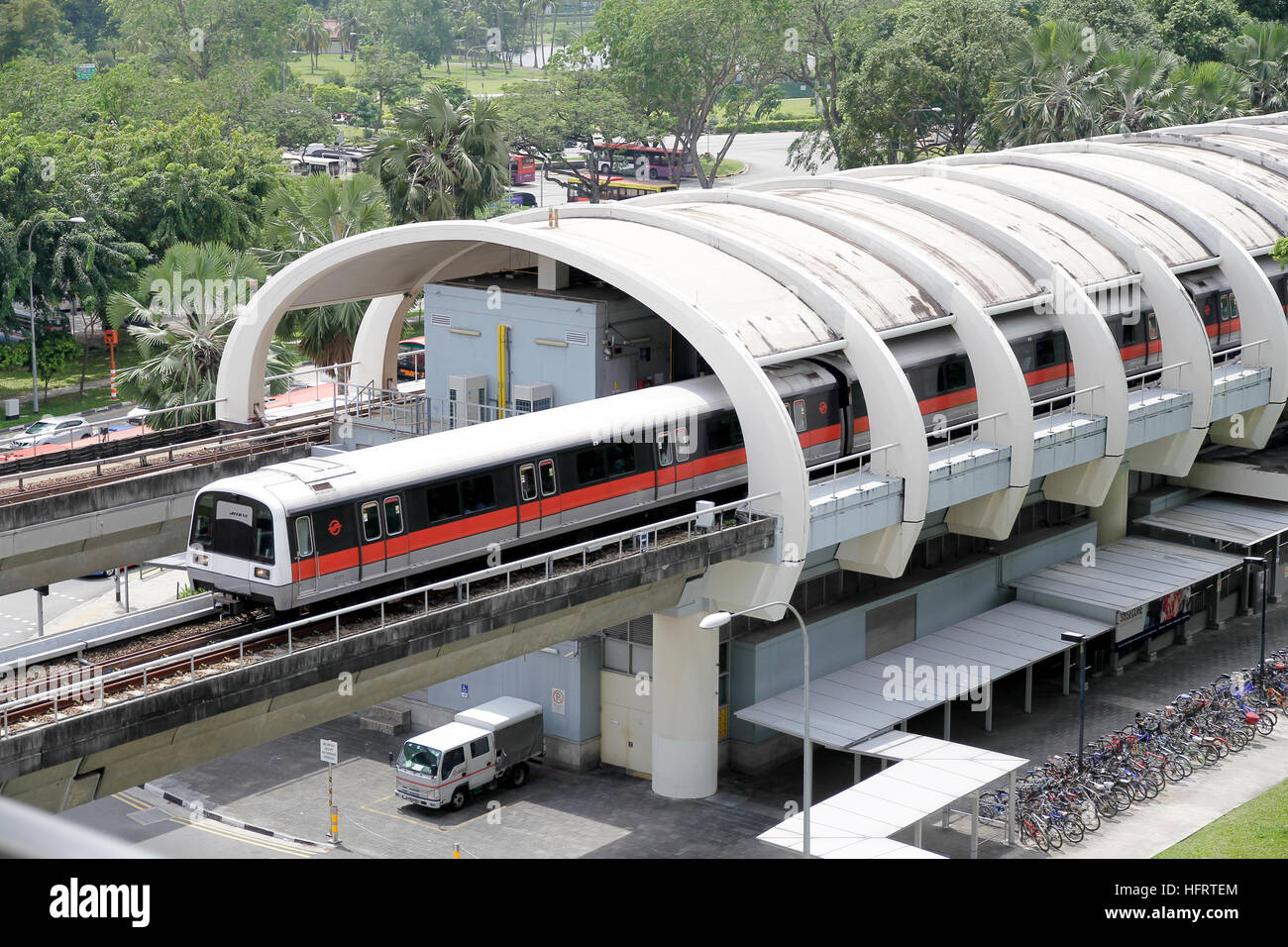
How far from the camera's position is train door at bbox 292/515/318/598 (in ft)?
97.4

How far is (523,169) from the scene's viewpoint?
478ft

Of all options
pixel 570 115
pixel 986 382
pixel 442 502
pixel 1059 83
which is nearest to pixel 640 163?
pixel 570 115

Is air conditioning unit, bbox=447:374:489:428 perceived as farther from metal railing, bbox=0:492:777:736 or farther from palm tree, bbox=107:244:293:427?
palm tree, bbox=107:244:293:427

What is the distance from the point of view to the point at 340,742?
1656 inches

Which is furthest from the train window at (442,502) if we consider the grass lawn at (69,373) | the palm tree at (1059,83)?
the grass lawn at (69,373)

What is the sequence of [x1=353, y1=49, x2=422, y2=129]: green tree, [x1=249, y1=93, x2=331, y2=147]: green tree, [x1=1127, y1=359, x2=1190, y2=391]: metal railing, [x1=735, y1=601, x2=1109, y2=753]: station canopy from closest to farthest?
[x1=735, y1=601, x2=1109, y2=753]: station canopy, [x1=1127, y1=359, x2=1190, y2=391]: metal railing, [x1=249, y1=93, x2=331, y2=147]: green tree, [x1=353, y1=49, x2=422, y2=129]: green tree

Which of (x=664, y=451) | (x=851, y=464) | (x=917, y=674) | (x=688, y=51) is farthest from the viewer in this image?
(x=688, y=51)

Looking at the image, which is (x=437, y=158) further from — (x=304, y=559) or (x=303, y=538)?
(x=304, y=559)

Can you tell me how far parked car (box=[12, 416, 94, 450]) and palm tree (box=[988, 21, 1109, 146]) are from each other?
4615 centimetres

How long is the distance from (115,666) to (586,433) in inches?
438

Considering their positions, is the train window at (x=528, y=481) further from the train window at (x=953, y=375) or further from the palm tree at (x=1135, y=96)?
the palm tree at (x=1135, y=96)

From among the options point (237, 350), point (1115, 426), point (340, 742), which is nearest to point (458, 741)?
point (340, 742)

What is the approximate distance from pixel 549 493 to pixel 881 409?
8.72 metres

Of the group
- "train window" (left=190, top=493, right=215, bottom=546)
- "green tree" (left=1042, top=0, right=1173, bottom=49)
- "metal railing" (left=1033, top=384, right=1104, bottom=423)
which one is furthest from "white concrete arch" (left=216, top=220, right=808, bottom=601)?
"green tree" (left=1042, top=0, right=1173, bottom=49)
